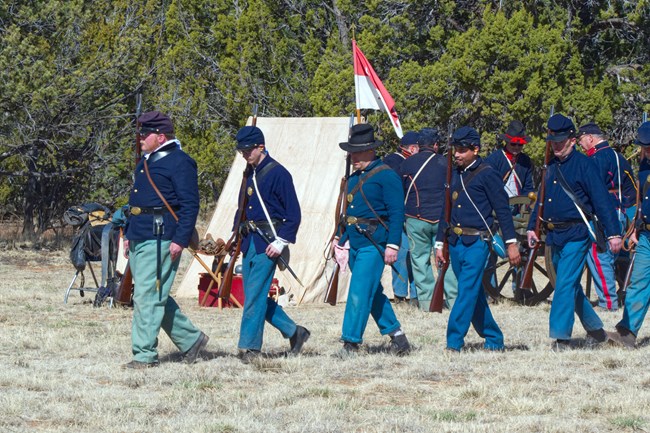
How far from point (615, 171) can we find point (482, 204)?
4.05 metres

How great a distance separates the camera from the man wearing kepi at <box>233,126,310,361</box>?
30.3 ft

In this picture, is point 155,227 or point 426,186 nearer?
point 155,227

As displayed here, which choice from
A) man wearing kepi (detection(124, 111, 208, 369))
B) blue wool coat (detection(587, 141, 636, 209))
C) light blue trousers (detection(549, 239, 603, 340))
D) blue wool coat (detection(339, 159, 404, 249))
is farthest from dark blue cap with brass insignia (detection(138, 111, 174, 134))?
blue wool coat (detection(587, 141, 636, 209))

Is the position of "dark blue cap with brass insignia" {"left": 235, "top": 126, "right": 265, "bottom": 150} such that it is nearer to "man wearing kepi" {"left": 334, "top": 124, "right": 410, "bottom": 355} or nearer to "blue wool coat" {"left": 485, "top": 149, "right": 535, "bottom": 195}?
"man wearing kepi" {"left": 334, "top": 124, "right": 410, "bottom": 355}

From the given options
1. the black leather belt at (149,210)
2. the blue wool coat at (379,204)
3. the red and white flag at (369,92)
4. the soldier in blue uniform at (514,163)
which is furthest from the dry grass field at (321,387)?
the soldier in blue uniform at (514,163)

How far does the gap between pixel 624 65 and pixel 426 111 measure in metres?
3.80

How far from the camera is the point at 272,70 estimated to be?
71.7 feet

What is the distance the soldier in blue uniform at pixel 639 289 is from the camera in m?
9.93

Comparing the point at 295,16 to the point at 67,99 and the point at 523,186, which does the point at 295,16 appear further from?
the point at 523,186

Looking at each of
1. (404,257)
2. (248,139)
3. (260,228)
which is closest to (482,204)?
(260,228)

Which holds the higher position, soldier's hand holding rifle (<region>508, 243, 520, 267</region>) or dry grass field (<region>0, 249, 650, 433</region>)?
soldier's hand holding rifle (<region>508, 243, 520, 267</region>)

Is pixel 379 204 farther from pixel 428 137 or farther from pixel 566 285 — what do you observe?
pixel 428 137

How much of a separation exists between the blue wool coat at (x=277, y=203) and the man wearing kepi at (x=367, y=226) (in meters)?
0.47

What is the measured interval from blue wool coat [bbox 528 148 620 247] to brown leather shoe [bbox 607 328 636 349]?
95 cm
